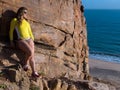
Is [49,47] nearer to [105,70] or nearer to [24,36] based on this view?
[24,36]

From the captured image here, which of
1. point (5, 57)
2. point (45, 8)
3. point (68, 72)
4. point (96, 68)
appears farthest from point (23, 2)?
point (96, 68)

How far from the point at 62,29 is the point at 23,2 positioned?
2671 millimetres

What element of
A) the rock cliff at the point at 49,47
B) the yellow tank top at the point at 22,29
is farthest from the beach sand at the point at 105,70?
the yellow tank top at the point at 22,29

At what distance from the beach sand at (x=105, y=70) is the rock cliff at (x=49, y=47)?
614 inches

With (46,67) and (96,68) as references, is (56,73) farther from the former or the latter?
(96,68)

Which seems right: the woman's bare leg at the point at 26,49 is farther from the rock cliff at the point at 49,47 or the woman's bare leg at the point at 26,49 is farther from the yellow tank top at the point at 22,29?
the rock cliff at the point at 49,47

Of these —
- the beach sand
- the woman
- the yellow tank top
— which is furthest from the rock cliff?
the beach sand

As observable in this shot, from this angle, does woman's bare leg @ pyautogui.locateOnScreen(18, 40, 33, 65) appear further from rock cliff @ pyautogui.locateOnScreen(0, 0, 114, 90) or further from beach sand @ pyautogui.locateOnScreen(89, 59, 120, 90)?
beach sand @ pyautogui.locateOnScreen(89, 59, 120, 90)

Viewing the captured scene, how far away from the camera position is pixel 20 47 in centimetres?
1563

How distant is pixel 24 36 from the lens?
1547 centimetres

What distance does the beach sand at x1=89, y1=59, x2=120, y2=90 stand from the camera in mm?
36672

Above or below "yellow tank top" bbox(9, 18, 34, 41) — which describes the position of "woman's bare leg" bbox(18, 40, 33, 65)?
below

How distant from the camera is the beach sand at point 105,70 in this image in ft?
120

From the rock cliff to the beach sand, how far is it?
15593mm
